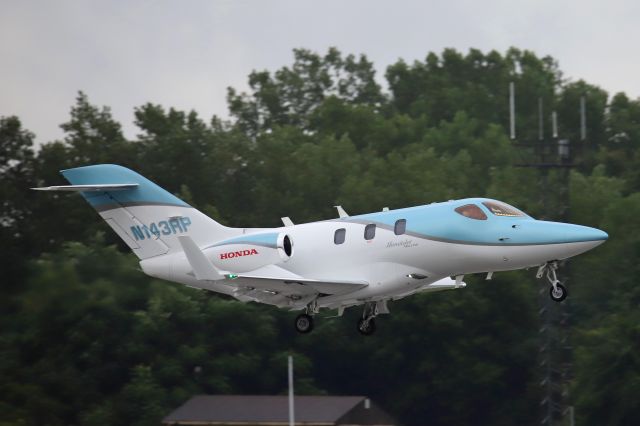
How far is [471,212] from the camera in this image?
109 ft

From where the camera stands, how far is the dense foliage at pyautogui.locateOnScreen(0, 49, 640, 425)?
57.7 meters

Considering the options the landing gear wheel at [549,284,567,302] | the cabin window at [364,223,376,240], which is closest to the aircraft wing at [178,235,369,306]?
the cabin window at [364,223,376,240]

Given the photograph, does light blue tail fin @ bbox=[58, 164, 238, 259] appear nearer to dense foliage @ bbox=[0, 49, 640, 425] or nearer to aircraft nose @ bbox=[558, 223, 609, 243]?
dense foliage @ bbox=[0, 49, 640, 425]

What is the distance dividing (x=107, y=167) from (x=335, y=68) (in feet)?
231

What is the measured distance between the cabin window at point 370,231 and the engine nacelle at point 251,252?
2047 millimetres

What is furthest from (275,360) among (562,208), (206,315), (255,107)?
(255,107)

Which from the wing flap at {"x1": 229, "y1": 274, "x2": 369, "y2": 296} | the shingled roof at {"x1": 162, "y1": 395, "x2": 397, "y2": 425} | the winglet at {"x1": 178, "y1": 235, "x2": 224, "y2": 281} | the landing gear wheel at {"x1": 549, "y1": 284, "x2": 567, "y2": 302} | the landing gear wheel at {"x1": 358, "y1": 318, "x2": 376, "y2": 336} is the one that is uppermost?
the winglet at {"x1": 178, "y1": 235, "x2": 224, "y2": 281}

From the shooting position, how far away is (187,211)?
37.5 m

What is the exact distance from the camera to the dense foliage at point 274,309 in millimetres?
57719

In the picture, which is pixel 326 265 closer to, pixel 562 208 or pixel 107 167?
pixel 107 167

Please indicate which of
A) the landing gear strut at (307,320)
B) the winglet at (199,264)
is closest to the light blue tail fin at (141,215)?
the landing gear strut at (307,320)

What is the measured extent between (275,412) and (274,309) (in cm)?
1188

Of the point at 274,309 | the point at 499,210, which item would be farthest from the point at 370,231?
the point at 274,309

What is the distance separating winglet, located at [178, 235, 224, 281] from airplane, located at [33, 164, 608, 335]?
0.9 inches
